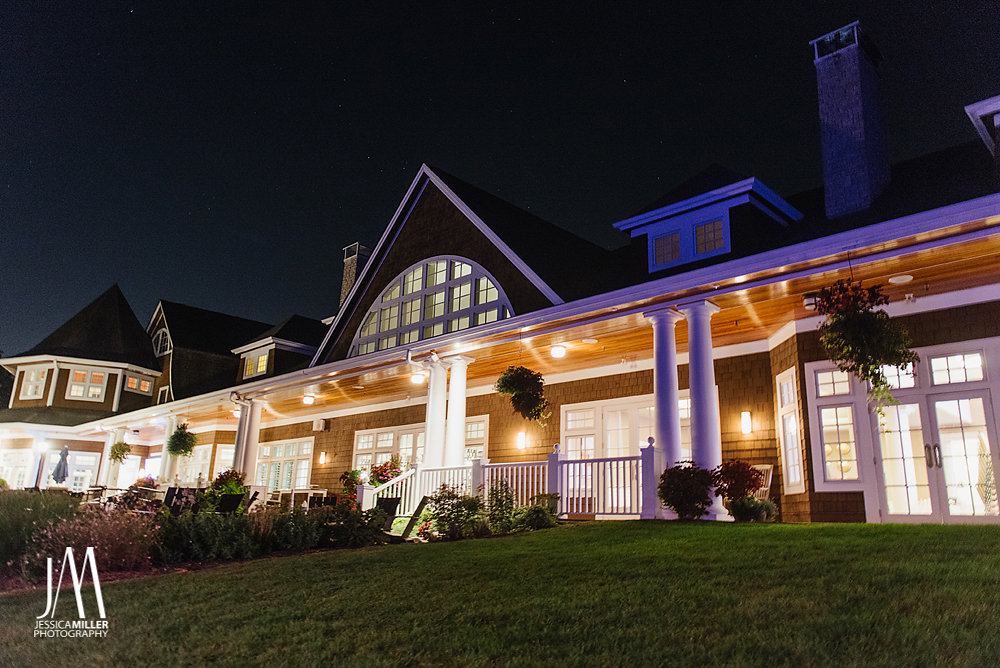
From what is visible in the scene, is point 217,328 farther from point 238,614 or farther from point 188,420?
point 238,614

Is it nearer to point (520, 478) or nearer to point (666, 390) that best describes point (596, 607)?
point (666, 390)

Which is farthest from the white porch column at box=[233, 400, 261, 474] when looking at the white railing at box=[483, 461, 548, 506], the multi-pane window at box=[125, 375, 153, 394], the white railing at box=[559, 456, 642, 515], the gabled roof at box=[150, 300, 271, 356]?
the multi-pane window at box=[125, 375, 153, 394]

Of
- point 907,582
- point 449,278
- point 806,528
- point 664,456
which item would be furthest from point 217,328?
point 907,582

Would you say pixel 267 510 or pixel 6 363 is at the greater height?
pixel 6 363

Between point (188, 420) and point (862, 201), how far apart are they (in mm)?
22377

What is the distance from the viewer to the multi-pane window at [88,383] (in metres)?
30.3

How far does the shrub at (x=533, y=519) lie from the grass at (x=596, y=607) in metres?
2.39

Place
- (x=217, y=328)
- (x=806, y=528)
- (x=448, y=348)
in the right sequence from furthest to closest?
(x=217, y=328) → (x=448, y=348) → (x=806, y=528)

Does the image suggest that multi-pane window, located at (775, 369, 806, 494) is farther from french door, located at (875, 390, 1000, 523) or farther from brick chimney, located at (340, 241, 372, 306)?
brick chimney, located at (340, 241, 372, 306)

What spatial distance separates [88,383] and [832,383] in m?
30.3

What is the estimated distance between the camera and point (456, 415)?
13.6m

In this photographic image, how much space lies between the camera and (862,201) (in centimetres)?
1028

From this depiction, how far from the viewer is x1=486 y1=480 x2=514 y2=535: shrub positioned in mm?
10141

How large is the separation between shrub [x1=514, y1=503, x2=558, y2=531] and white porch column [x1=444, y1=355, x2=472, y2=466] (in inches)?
130
